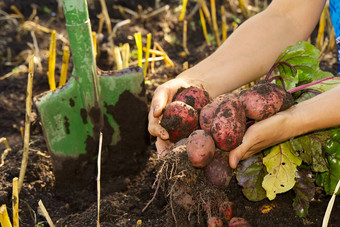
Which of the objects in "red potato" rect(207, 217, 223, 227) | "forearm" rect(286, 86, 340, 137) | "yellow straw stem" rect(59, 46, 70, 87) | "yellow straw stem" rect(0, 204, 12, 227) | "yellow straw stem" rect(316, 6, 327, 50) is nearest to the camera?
"yellow straw stem" rect(0, 204, 12, 227)

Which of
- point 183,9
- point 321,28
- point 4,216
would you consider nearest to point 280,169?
point 4,216

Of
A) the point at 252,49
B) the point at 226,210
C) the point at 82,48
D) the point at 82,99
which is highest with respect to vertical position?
the point at 82,48

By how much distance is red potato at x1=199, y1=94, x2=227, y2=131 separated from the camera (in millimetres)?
1752

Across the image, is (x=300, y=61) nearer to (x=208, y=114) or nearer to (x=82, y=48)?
(x=208, y=114)

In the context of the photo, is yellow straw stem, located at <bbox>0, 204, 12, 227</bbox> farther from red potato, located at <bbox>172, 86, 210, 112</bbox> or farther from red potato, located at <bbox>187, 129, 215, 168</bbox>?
red potato, located at <bbox>172, 86, 210, 112</bbox>

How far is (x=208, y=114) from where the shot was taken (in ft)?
5.77

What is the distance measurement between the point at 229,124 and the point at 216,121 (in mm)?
59

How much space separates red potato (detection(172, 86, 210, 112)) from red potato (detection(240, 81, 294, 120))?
17cm

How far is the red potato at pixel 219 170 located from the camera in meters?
1.73

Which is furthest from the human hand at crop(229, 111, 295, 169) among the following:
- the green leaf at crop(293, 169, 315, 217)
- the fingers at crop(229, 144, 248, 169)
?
the green leaf at crop(293, 169, 315, 217)

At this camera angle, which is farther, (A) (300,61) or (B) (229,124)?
(A) (300,61)

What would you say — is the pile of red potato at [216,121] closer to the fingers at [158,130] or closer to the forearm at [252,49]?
the fingers at [158,130]

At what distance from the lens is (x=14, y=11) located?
4.00m

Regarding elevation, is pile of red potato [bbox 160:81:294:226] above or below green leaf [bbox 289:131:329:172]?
above
